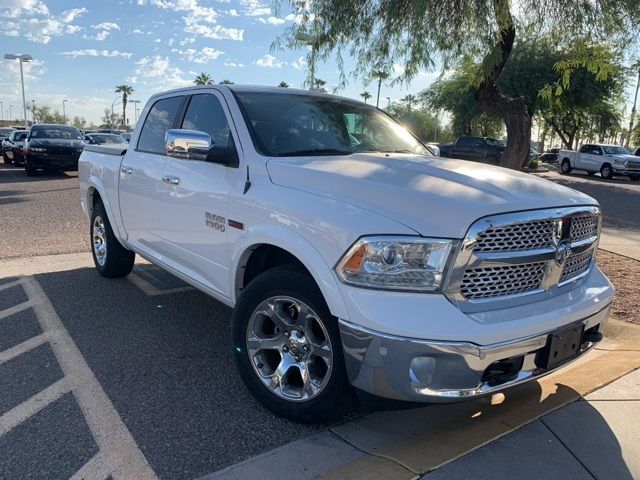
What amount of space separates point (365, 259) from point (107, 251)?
404cm

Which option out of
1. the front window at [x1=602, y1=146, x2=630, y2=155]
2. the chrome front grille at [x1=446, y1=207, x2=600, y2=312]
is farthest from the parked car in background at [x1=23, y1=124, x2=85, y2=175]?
the front window at [x1=602, y1=146, x2=630, y2=155]

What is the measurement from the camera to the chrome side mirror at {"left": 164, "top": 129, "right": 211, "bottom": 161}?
342 cm

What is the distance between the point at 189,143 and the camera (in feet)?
11.3

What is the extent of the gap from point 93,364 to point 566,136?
51.9 meters

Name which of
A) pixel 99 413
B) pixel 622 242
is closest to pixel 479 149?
pixel 622 242

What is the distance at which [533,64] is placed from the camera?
89.4 ft

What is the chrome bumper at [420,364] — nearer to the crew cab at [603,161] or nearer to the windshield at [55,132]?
the windshield at [55,132]

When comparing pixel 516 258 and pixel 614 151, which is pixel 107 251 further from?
pixel 614 151

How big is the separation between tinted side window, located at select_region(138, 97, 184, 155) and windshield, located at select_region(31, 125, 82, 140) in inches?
637

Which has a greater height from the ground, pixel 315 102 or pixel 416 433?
pixel 315 102

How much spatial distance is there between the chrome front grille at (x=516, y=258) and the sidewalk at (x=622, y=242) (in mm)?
5362

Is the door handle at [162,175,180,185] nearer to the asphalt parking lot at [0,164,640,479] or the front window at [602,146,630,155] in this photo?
the asphalt parking lot at [0,164,640,479]

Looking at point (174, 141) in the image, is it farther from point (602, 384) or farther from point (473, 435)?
point (602, 384)

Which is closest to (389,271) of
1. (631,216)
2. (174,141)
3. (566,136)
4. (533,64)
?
(174,141)
